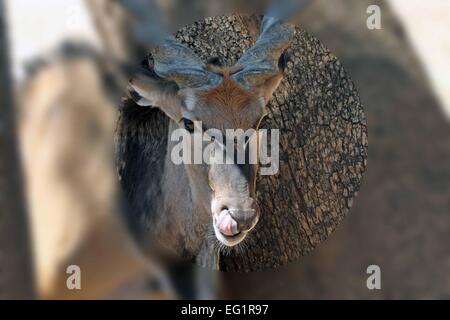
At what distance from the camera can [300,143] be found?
2.85 metres

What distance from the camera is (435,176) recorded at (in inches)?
100

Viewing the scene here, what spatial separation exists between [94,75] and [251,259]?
63 centimetres

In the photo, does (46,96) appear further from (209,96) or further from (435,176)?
(435,176)

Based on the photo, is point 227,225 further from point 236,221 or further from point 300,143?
point 300,143

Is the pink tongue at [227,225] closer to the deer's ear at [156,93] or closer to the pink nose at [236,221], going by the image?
the pink nose at [236,221]

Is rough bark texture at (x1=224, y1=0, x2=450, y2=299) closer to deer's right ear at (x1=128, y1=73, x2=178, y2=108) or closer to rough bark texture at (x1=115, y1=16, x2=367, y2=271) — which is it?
rough bark texture at (x1=115, y1=16, x2=367, y2=271)

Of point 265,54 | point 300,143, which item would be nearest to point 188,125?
point 265,54

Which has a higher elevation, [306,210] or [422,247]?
[306,210]

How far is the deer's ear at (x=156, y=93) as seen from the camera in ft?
8.39

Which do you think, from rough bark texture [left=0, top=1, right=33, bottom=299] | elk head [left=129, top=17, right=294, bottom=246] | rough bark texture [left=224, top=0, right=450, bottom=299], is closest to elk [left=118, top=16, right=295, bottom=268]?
elk head [left=129, top=17, right=294, bottom=246]

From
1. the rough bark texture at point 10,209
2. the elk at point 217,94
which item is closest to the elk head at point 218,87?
the elk at point 217,94

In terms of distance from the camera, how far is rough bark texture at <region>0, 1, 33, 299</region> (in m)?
2.38

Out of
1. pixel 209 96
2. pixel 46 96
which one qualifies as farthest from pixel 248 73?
pixel 46 96

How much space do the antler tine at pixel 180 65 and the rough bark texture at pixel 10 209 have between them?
0.36 m
